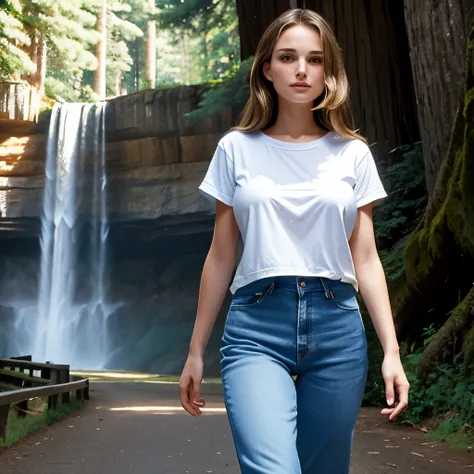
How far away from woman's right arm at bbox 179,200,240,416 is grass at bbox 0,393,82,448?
5467mm

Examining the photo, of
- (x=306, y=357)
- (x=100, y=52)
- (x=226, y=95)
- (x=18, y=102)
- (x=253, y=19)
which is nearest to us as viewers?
(x=306, y=357)

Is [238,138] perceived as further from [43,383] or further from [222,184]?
[43,383]

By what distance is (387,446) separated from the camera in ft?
23.1

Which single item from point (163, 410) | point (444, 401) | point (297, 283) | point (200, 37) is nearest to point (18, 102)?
point (163, 410)

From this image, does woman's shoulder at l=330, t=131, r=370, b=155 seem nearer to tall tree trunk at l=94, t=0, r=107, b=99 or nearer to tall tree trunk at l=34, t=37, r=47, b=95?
tall tree trunk at l=34, t=37, r=47, b=95

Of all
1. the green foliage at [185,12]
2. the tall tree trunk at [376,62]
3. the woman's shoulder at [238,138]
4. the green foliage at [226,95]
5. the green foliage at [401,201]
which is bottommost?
the woman's shoulder at [238,138]

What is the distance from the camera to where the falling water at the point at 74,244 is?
90.2ft

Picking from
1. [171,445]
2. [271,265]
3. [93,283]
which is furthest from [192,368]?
[93,283]

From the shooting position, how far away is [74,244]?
1152 inches

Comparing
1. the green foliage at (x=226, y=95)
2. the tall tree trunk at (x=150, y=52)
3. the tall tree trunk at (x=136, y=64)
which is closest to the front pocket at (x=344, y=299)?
the green foliage at (x=226, y=95)

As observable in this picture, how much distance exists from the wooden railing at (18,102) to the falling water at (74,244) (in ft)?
A: 3.20

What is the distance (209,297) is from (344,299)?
42cm

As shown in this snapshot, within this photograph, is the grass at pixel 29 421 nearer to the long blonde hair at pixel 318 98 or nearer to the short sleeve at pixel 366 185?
the long blonde hair at pixel 318 98

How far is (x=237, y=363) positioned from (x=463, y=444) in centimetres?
476
